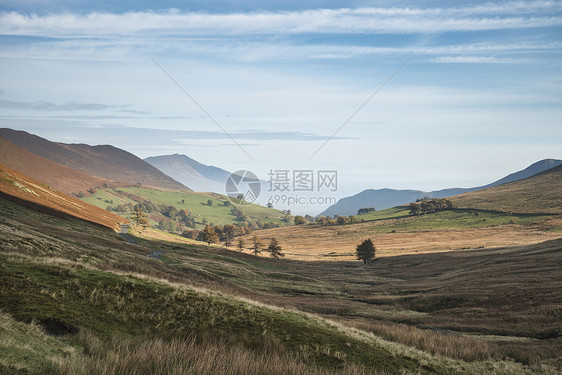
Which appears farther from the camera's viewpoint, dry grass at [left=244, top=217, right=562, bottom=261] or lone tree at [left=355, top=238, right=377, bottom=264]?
dry grass at [left=244, top=217, right=562, bottom=261]

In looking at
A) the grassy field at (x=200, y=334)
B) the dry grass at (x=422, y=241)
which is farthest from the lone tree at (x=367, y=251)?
the grassy field at (x=200, y=334)

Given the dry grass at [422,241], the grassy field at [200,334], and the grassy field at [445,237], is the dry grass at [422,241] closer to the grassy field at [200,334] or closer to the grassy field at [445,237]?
the grassy field at [445,237]

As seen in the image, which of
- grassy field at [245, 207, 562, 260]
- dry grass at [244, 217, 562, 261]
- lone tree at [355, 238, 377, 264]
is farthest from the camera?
grassy field at [245, 207, 562, 260]

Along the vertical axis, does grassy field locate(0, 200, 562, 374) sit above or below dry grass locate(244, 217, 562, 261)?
above

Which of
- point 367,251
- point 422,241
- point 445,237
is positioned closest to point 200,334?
point 367,251

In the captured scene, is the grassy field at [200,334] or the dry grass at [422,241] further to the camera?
the dry grass at [422,241]

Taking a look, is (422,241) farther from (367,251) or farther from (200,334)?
(200,334)

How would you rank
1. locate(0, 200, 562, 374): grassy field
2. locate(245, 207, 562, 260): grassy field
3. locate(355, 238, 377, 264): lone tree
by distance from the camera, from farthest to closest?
locate(245, 207, 562, 260): grassy field
locate(355, 238, 377, 264): lone tree
locate(0, 200, 562, 374): grassy field

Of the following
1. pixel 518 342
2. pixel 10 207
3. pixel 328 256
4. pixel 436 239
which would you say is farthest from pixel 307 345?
pixel 436 239

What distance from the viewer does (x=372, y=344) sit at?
16438 millimetres

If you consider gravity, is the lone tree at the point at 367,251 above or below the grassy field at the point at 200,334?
below

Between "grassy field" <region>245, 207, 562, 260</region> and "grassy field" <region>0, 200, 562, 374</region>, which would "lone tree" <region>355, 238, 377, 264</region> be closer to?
"grassy field" <region>245, 207, 562, 260</region>

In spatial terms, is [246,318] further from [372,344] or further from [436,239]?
[436,239]

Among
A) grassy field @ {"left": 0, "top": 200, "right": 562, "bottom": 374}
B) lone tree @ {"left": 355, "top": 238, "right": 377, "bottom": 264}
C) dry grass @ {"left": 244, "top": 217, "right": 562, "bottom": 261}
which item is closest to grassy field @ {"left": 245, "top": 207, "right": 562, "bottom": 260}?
dry grass @ {"left": 244, "top": 217, "right": 562, "bottom": 261}
